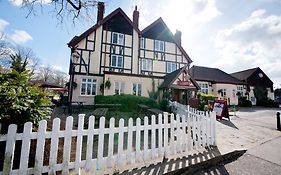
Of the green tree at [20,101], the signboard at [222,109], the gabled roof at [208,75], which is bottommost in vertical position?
the signboard at [222,109]

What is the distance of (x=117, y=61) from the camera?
19.1m

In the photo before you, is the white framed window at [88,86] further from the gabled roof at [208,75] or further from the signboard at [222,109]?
Result: the gabled roof at [208,75]

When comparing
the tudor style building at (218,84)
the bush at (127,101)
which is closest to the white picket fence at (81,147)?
the bush at (127,101)

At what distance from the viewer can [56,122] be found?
8.84 ft

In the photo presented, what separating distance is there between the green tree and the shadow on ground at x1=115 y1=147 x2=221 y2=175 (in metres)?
1.99

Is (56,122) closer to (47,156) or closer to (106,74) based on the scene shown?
(47,156)

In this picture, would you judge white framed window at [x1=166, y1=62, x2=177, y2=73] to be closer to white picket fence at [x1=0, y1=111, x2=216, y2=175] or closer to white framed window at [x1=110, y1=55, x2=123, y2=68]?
white framed window at [x1=110, y1=55, x2=123, y2=68]

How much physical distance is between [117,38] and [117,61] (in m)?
2.76

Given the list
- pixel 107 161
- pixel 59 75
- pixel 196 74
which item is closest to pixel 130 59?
pixel 196 74

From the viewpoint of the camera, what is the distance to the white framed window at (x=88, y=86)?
1736cm

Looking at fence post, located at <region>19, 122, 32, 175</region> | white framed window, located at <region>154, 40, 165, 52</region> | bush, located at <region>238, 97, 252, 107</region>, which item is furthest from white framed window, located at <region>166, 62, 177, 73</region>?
fence post, located at <region>19, 122, 32, 175</region>

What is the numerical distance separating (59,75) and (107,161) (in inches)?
2820

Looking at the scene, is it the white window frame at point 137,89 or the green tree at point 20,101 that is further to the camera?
the white window frame at point 137,89

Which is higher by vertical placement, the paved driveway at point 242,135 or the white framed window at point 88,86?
the white framed window at point 88,86
